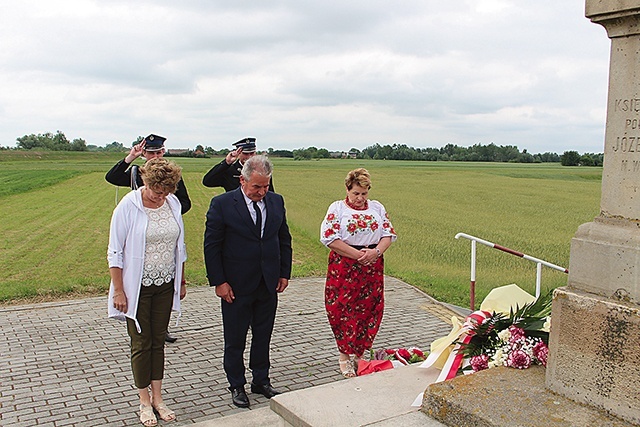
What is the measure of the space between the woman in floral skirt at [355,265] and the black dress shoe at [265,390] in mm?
790

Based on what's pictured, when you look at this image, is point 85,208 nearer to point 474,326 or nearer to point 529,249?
point 529,249

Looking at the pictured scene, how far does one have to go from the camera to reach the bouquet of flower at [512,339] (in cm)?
380

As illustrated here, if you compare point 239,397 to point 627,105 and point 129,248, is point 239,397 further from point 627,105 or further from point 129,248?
point 627,105

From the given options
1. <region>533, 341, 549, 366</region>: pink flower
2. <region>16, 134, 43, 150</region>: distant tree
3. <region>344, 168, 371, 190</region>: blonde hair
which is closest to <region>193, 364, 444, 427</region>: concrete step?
<region>533, 341, 549, 366</region>: pink flower

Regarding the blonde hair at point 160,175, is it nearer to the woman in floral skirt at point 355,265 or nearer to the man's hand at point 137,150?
the man's hand at point 137,150

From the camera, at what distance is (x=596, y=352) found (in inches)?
123

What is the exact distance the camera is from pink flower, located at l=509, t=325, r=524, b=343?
12.9 ft

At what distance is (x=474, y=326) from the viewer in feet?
14.3

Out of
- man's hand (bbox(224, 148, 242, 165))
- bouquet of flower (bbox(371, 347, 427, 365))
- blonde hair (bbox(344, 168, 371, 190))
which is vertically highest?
man's hand (bbox(224, 148, 242, 165))

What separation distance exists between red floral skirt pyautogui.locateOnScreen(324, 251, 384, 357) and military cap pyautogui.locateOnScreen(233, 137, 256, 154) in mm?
1369

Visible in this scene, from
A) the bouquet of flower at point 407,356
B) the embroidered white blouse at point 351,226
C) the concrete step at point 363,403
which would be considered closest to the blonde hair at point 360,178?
the embroidered white blouse at point 351,226

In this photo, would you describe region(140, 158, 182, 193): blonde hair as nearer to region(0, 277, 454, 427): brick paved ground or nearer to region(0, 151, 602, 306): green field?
region(0, 277, 454, 427): brick paved ground

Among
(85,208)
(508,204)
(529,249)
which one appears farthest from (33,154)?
(529,249)

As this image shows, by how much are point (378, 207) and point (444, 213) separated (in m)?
17.6
